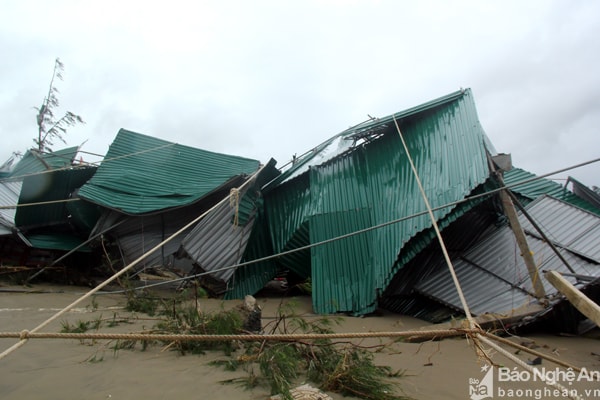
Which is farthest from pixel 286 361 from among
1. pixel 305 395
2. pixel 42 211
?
pixel 42 211

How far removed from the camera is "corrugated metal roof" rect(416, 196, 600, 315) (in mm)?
4883

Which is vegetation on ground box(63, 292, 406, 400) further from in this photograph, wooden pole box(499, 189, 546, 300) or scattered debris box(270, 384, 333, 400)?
wooden pole box(499, 189, 546, 300)

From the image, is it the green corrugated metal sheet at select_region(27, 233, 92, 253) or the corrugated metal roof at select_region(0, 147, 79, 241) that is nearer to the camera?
the corrugated metal roof at select_region(0, 147, 79, 241)

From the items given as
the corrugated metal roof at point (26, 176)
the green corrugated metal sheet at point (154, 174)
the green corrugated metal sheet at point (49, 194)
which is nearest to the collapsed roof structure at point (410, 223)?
the green corrugated metal sheet at point (154, 174)

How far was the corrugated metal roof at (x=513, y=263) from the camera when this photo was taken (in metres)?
4.88

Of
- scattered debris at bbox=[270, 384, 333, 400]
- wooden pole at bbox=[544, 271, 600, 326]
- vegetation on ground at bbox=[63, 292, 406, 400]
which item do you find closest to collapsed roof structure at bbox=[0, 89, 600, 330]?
vegetation on ground at bbox=[63, 292, 406, 400]

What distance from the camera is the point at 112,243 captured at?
8.05 m

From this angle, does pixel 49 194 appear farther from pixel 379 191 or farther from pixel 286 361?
pixel 286 361

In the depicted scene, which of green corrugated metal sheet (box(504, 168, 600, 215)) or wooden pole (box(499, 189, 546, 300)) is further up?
green corrugated metal sheet (box(504, 168, 600, 215))

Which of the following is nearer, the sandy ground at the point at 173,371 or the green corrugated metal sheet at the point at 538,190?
the sandy ground at the point at 173,371

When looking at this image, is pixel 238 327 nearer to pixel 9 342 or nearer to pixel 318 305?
pixel 9 342

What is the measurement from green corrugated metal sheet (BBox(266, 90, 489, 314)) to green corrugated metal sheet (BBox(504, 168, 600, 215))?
2.62 metres

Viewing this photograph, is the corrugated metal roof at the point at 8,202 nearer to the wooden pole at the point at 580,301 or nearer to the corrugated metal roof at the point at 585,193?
the wooden pole at the point at 580,301

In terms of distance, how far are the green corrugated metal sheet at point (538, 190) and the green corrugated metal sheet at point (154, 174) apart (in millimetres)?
5683
